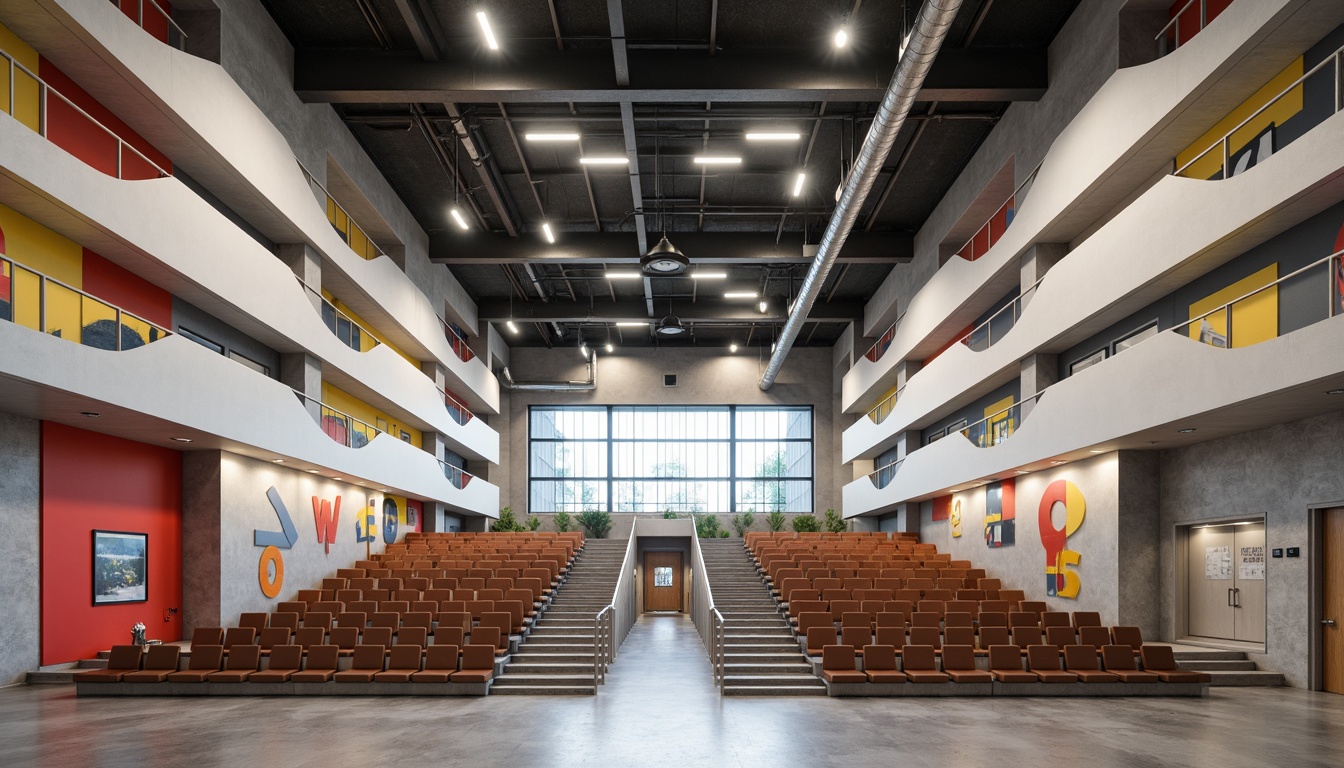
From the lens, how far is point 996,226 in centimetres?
1923

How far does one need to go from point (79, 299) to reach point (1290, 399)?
14168 millimetres

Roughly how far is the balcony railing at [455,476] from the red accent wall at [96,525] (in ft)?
35.5

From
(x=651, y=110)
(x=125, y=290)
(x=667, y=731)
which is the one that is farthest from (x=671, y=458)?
(x=667, y=731)

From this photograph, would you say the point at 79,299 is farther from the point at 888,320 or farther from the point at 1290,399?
the point at 888,320

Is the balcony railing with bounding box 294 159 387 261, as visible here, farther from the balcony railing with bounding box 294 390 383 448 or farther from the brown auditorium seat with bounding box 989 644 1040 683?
the brown auditorium seat with bounding box 989 644 1040 683

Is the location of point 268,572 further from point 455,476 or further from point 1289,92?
point 1289,92

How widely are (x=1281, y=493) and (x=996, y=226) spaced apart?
807 cm

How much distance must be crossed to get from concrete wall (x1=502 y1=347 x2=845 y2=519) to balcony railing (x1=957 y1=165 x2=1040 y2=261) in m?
14.5

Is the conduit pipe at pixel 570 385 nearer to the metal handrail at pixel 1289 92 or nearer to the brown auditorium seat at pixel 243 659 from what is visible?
the brown auditorium seat at pixel 243 659

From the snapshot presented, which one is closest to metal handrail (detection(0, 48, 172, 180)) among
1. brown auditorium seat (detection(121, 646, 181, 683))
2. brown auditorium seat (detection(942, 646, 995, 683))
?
brown auditorium seat (detection(121, 646, 181, 683))

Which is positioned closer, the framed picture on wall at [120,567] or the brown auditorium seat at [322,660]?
the brown auditorium seat at [322,660]

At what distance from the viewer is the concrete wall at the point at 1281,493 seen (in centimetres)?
1212

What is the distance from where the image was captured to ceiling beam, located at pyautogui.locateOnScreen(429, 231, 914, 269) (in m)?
23.0

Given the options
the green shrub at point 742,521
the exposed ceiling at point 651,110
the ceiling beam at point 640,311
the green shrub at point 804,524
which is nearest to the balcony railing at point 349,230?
the exposed ceiling at point 651,110
